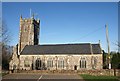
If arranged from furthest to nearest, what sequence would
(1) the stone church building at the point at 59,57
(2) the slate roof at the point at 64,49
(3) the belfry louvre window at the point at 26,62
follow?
(3) the belfry louvre window at the point at 26,62 → (2) the slate roof at the point at 64,49 → (1) the stone church building at the point at 59,57

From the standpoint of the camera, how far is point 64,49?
55562 millimetres

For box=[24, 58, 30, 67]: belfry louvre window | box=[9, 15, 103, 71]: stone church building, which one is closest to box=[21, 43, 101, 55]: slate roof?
box=[9, 15, 103, 71]: stone church building

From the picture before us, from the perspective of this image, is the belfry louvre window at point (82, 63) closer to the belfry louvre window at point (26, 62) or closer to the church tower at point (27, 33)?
the belfry louvre window at point (26, 62)

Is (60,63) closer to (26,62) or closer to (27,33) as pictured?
(26,62)

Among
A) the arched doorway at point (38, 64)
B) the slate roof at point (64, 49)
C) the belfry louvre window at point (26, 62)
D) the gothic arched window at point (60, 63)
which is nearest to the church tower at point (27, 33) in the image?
the slate roof at point (64, 49)

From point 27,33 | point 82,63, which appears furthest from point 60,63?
point 27,33

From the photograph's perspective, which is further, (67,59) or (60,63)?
(60,63)

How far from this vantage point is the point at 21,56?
55.7 metres

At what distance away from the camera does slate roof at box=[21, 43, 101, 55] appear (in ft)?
176

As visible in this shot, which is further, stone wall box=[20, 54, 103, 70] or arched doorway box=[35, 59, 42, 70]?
arched doorway box=[35, 59, 42, 70]

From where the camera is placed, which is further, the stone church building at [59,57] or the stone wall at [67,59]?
the stone church building at [59,57]

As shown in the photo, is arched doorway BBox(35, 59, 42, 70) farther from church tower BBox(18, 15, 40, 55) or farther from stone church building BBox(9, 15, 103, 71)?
church tower BBox(18, 15, 40, 55)

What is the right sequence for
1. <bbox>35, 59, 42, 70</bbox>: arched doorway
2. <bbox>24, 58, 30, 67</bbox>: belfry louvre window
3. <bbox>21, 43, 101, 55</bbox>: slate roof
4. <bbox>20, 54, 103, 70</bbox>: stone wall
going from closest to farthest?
<bbox>20, 54, 103, 70</bbox>: stone wall → <bbox>21, 43, 101, 55</bbox>: slate roof → <bbox>35, 59, 42, 70</bbox>: arched doorway → <bbox>24, 58, 30, 67</bbox>: belfry louvre window

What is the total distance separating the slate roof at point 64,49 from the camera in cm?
5350
